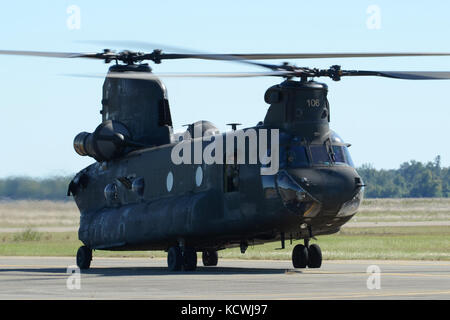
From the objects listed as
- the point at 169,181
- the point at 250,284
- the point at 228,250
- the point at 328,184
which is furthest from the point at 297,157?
the point at 228,250

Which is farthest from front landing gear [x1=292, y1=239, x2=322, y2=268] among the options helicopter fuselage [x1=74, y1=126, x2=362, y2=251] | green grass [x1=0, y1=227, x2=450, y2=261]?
green grass [x1=0, y1=227, x2=450, y2=261]

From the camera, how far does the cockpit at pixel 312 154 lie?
2850 centimetres

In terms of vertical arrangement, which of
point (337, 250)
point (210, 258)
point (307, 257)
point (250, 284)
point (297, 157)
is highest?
point (297, 157)

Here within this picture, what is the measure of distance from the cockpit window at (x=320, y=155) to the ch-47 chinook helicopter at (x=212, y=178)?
0.04 meters

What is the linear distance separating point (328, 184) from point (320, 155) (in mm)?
1058

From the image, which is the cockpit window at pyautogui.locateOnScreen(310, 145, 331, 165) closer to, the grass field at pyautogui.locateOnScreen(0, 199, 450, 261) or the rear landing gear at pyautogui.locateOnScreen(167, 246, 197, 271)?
the rear landing gear at pyautogui.locateOnScreen(167, 246, 197, 271)

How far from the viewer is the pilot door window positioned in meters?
29.7

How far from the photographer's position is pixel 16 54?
92.1ft

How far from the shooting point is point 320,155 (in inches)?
1137

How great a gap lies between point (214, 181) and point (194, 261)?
2.64 metres

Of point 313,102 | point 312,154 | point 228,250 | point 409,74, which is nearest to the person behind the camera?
point 409,74

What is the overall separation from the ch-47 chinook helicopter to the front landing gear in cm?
3

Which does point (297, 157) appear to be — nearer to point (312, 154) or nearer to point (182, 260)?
point (312, 154)
